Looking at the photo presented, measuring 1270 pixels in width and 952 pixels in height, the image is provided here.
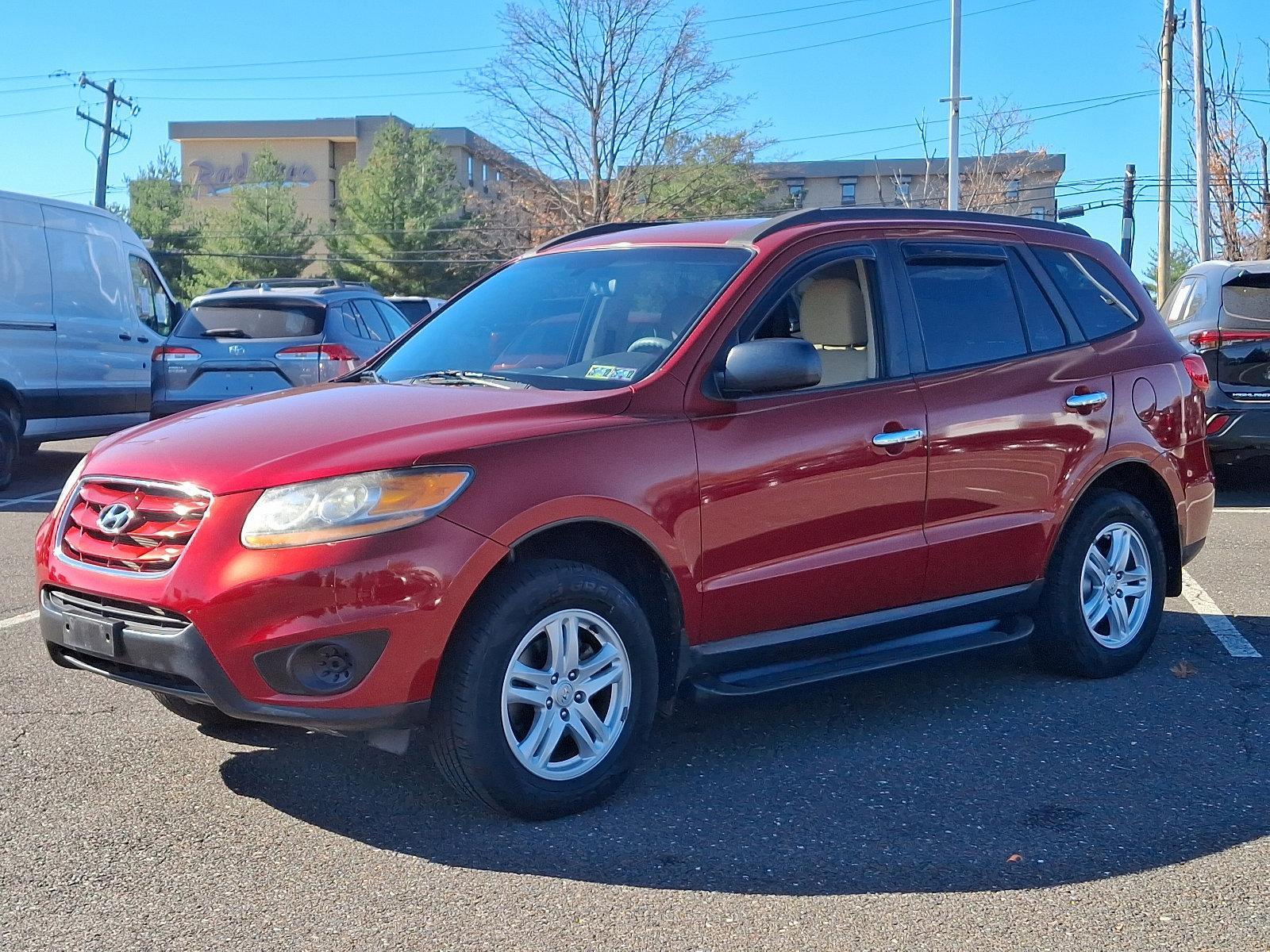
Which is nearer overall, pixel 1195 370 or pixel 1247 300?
pixel 1195 370

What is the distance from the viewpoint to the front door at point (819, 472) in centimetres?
428

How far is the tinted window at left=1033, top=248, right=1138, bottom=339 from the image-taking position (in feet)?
18.4

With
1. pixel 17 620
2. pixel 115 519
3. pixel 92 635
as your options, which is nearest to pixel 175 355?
pixel 17 620

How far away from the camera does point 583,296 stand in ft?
16.3

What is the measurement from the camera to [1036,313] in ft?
A: 17.9

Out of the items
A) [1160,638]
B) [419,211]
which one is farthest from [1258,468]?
[419,211]

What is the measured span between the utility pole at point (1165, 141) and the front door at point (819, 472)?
86.1ft

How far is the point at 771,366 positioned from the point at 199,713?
7.08 feet

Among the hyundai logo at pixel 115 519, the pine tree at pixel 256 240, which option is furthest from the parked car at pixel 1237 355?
the pine tree at pixel 256 240

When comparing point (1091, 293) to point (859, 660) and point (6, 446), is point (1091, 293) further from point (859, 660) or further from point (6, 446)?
point (6, 446)

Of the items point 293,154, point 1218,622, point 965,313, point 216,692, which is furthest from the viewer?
point 293,154

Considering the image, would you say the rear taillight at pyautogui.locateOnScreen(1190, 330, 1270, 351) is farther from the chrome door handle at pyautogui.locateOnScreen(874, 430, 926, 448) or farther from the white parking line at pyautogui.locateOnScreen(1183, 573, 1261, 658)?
the chrome door handle at pyautogui.locateOnScreen(874, 430, 926, 448)

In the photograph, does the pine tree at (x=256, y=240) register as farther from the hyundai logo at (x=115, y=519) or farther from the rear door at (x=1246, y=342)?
the hyundai logo at (x=115, y=519)

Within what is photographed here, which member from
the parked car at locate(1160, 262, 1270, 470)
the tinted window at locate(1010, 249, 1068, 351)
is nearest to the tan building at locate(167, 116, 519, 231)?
the parked car at locate(1160, 262, 1270, 470)
